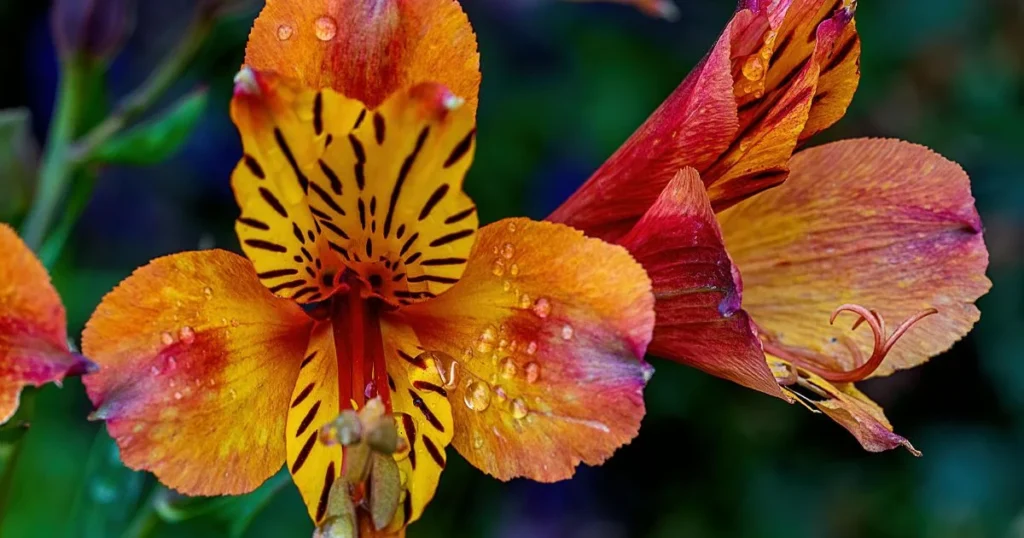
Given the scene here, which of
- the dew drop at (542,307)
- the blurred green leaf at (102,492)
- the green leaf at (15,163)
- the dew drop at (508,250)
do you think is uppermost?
Answer: the dew drop at (508,250)

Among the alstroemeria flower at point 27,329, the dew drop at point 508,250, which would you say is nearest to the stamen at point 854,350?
the dew drop at point 508,250

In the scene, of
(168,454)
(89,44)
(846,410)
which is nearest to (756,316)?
(846,410)

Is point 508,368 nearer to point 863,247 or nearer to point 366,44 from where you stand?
point 366,44

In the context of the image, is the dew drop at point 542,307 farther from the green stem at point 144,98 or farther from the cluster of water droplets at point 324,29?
the green stem at point 144,98

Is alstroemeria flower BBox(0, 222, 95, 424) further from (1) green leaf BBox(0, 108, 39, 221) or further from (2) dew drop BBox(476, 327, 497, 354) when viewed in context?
(1) green leaf BBox(0, 108, 39, 221)

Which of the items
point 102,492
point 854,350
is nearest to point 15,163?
point 102,492

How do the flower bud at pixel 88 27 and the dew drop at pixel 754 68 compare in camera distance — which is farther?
the flower bud at pixel 88 27

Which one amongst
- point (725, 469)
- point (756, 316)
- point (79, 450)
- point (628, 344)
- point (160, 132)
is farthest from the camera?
point (725, 469)

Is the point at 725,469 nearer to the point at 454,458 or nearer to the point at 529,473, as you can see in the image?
the point at 454,458
